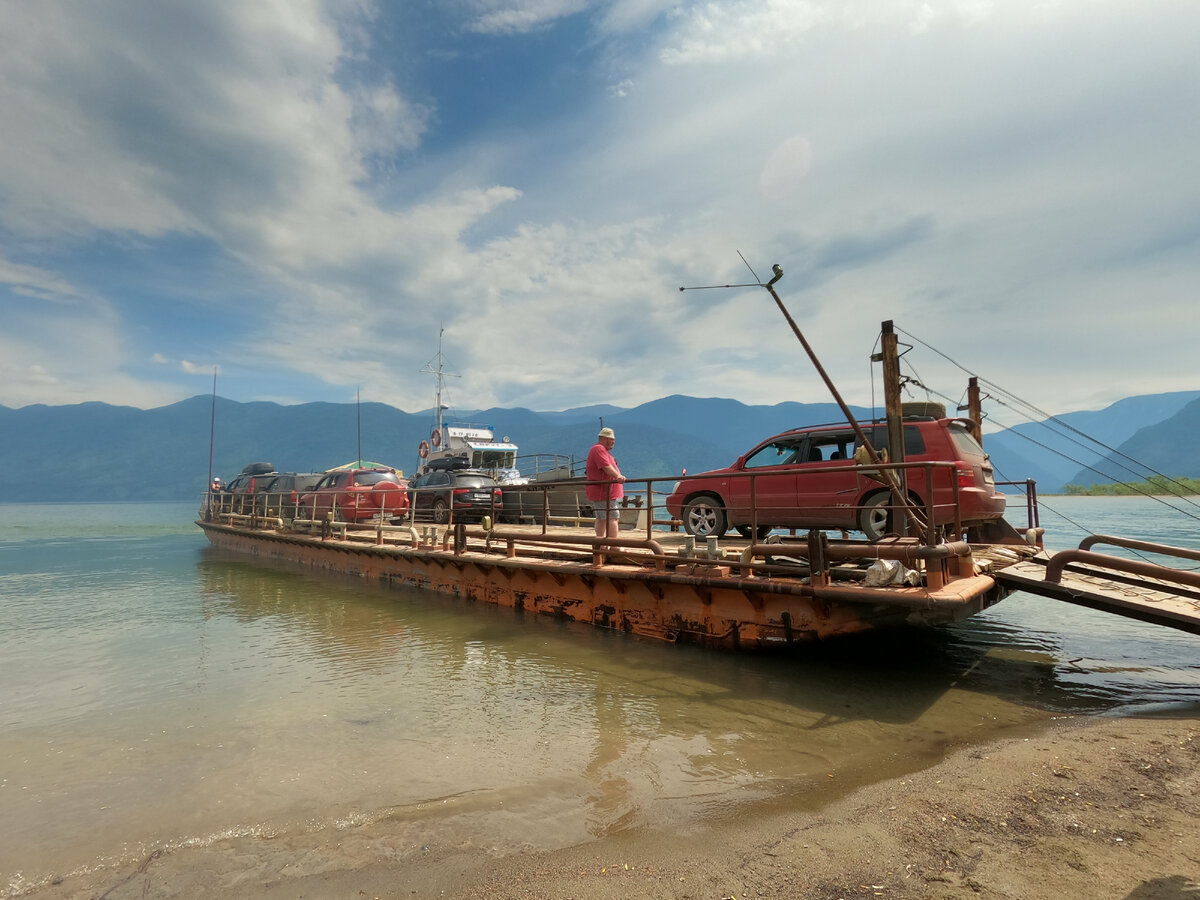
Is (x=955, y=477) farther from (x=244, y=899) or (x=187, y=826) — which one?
(x=187, y=826)

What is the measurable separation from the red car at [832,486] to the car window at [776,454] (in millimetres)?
16

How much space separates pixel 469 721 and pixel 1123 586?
743 centimetres

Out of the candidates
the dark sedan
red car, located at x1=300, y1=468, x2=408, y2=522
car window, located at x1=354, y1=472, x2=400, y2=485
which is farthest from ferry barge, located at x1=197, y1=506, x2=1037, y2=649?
car window, located at x1=354, y1=472, x2=400, y2=485

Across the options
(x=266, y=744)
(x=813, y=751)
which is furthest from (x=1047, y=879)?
(x=266, y=744)

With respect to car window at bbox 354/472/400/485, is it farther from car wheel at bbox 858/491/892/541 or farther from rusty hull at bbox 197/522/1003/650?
car wheel at bbox 858/491/892/541

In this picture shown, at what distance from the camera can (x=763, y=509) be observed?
8828 millimetres

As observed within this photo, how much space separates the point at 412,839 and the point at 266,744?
89.1 inches

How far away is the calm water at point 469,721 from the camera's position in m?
3.64

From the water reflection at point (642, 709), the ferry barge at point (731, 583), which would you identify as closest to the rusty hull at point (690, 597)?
the ferry barge at point (731, 583)

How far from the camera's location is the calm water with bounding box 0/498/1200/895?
143 inches

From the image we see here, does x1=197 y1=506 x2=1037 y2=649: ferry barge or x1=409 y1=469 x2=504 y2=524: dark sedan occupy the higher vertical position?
Answer: x1=409 y1=469 x2=504 y2=524: dark sedan

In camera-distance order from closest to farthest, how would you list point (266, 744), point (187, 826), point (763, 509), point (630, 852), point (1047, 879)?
point (1047, 879) < point (630, 852) < point (187, 826) < point (266, 744) < point (763, 509)

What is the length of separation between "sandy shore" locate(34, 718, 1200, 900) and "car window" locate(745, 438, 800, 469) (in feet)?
19.2

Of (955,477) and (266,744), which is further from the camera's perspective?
(955,477)
